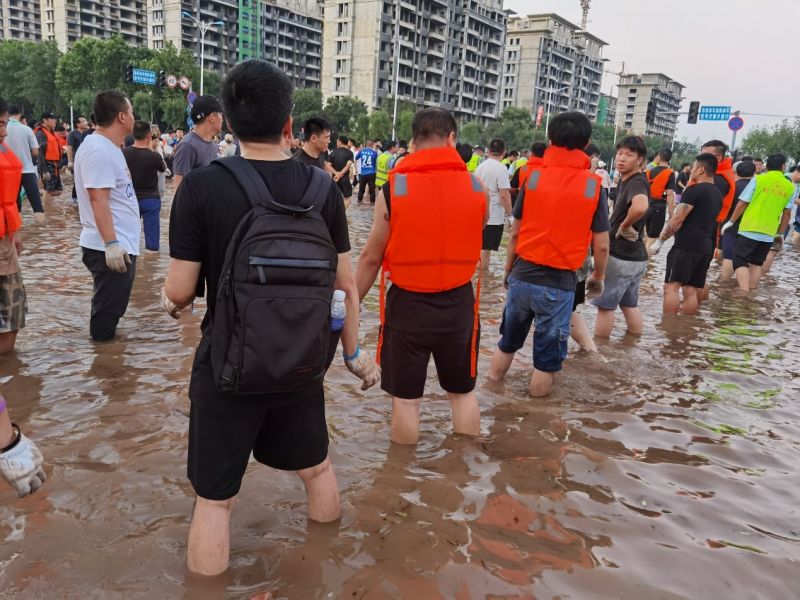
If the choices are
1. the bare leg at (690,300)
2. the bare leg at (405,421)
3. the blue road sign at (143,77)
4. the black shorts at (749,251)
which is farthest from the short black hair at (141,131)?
the blue road sign at (143,77)

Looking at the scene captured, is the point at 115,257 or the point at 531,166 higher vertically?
the point at 531,166

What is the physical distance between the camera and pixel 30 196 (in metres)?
6.50

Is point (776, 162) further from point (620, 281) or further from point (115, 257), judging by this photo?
point (115, 257)

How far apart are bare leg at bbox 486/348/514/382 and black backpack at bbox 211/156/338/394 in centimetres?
283

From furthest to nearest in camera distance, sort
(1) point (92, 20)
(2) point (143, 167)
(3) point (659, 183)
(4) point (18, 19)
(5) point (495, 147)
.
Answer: (4) point (18, 19) < (1) point (92, 20) < (5) point (495, 147) < (3) point (659, 183) < (2) point (143, 167)

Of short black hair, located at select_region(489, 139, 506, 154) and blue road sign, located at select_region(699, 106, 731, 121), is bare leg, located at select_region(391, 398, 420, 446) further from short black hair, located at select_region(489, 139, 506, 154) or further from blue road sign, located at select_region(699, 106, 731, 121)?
blue road sign, located at select_region(699, 106, 731, 121)

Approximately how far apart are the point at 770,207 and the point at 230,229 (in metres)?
8.94

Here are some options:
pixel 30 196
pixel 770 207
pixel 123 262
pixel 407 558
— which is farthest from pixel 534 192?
pixel 770 207

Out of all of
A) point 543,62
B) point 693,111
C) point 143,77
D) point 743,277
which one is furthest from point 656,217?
point 543,62

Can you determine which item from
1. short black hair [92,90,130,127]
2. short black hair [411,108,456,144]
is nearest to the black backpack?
short black hair [411,108,456,144]

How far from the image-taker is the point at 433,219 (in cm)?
315

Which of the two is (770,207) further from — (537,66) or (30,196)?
(537,66)

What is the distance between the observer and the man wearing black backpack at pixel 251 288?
1.97 m

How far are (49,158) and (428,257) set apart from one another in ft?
48.7
